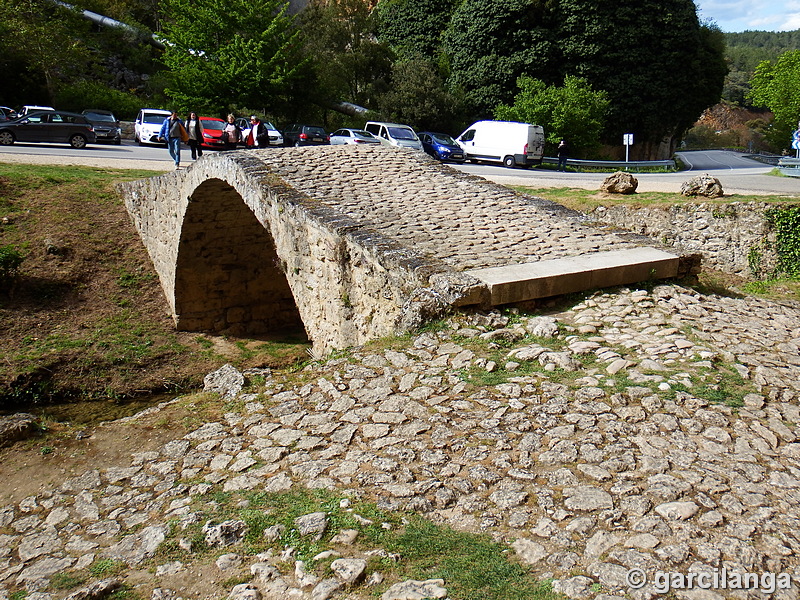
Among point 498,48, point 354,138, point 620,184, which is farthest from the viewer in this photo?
point 498,48

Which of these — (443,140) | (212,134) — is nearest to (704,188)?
(443,140)

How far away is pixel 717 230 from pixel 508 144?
1539 centimetres

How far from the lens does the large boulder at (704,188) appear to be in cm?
1150

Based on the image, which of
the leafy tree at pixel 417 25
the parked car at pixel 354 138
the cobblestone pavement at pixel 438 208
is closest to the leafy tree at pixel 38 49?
the parked car at pixel 354 138

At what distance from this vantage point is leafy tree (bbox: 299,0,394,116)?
114 ft

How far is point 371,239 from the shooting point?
676cm

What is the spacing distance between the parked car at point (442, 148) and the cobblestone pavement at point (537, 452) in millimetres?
20651

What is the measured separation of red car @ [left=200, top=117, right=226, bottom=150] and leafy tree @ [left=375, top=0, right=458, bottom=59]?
15290 millimetres

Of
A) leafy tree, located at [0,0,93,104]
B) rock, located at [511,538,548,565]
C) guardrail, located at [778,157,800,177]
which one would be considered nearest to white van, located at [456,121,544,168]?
guardrail, located at [778,157,800,177]

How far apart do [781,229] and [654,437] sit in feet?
25.4

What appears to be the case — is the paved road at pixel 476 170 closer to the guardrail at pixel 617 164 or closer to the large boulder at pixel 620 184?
the large boulder at pixel 620 184

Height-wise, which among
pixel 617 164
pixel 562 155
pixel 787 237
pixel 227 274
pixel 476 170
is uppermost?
pixel 562 155

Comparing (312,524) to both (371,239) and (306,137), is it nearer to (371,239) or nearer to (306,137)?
(371,239)

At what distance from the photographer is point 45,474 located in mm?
4938
